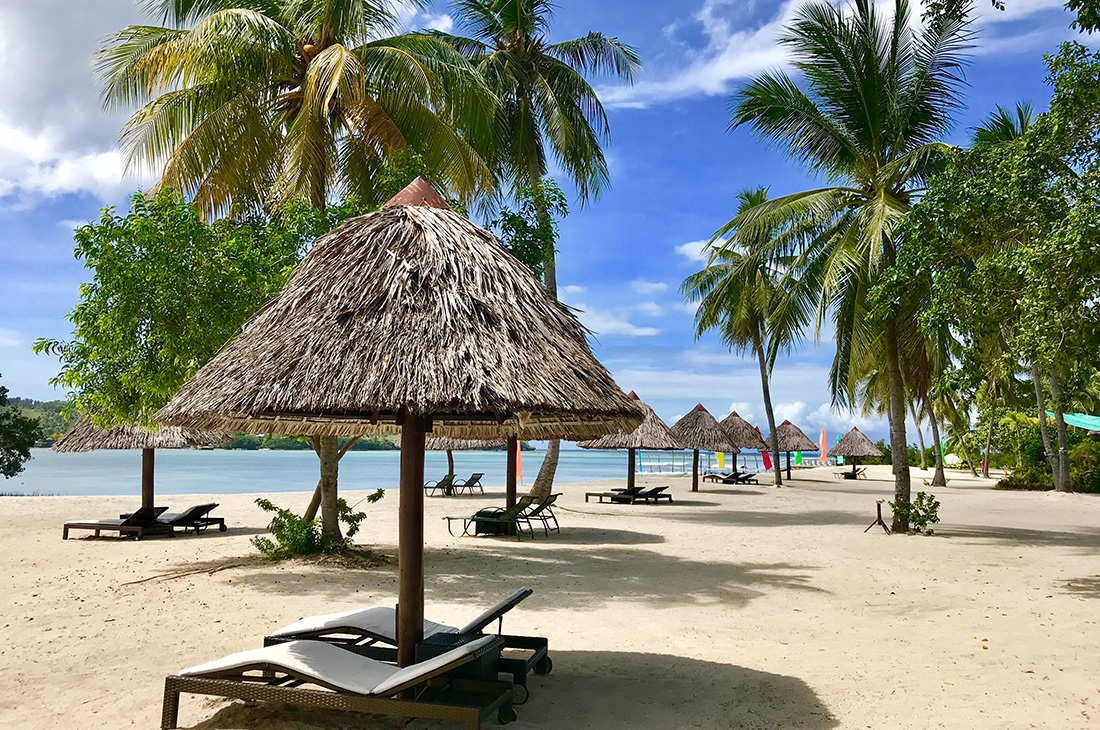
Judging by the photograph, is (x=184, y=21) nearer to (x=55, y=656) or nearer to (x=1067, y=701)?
(x=55, y=656)

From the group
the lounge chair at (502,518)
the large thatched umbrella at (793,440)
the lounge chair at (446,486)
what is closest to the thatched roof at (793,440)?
the large thatched umbrella at (793,440)

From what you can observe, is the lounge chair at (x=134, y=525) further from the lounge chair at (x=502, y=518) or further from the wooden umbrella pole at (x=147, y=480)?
the lounge chair at (x=502, y=518)

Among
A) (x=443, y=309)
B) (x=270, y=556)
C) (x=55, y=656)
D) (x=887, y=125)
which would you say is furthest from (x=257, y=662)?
(x=887, y=125)

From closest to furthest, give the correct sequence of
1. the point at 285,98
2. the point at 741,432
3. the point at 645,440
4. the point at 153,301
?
1. the point at 153,301
2. the point at 285,98
3. the point at 645,440
4. the point at 741,432

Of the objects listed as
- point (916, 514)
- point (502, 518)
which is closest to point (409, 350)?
point (502, 518)

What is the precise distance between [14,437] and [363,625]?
71.5 feet

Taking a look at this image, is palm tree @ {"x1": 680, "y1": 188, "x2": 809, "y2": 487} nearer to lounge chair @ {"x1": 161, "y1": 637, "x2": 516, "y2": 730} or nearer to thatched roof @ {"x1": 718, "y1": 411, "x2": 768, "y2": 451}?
thatched roof @ {"x1": 718, "y1": 411, "x2": 768, "y2": 451}

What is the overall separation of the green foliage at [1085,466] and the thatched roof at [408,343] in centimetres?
2610

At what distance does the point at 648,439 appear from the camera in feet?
71.3

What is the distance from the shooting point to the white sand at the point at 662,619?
4.86 metres

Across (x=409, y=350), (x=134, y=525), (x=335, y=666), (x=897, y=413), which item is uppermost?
(x=409, y=350)

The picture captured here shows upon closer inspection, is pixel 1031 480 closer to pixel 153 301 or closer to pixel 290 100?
pixel 290 100

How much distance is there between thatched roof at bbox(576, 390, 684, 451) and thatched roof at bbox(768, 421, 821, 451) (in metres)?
17.3

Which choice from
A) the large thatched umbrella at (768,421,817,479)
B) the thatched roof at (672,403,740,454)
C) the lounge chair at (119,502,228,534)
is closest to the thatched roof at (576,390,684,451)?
the thatched roof at (672,403,740,454)
